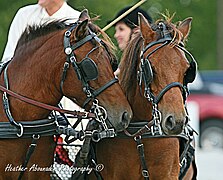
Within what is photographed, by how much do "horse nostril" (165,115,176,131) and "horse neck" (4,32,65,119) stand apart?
897mm

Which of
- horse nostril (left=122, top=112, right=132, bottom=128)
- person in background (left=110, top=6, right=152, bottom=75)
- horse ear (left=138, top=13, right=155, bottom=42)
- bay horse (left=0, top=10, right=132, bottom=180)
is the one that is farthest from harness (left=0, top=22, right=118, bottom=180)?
person in background (left=110, top=6, right=152, bottom=75)

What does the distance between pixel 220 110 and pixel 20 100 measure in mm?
11848

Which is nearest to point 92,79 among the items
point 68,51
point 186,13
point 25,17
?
point 68,51

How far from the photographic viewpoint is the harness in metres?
5.91

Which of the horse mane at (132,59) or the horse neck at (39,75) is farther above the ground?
the horse mane at (132,59)

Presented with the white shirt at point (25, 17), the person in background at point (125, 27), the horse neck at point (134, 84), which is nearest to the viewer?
the horse neck at point (134, 84)

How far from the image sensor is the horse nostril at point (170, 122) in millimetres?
5848

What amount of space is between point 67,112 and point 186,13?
19.2 metres

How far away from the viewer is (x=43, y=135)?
619 cm

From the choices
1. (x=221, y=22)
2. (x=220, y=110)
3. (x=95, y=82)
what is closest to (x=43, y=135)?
(x=95, y=82)

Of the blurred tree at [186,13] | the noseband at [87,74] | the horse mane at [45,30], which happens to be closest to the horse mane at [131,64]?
the horse mane at [45,30]

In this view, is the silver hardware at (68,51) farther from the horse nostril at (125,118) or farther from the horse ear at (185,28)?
the horse ear at (185,28)

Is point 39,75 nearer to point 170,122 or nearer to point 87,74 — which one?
point 87,74

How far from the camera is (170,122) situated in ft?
19.3
